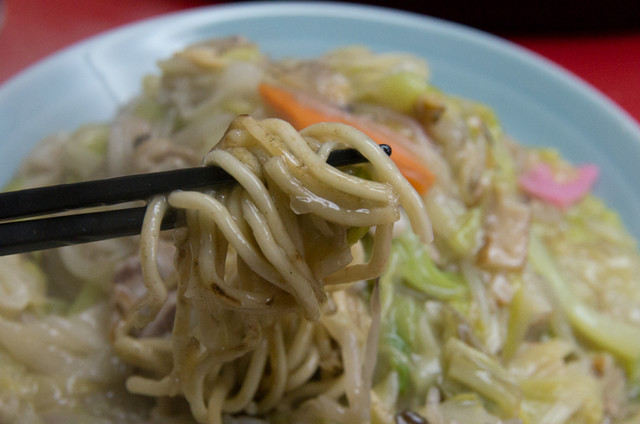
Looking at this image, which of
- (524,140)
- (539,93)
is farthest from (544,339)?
(539,93)

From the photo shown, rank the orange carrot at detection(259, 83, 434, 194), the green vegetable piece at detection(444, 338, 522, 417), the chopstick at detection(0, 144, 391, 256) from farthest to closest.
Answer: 1. the orange carrot at detection(259, 83, 434, 194)
2. the green vegetable piece at detection(444, 338, 522, 417)
3. the chopstick at detection(0, 144, 391, 256)

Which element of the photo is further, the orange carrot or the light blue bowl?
the light blue bowl

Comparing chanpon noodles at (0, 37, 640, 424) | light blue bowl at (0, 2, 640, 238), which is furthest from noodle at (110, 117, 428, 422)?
light blue bowl at (0, 2, 640, 238)

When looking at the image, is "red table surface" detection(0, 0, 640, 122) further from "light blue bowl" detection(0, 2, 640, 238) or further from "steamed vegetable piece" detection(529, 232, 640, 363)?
"steamed vegetable piece" detection(529, 232, 640, 363)

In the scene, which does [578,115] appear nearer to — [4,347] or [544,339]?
[544,339]

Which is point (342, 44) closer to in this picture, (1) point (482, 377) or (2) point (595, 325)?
(2) point (595, 325)

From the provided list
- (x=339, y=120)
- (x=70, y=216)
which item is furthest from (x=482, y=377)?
(x=70, y=216)

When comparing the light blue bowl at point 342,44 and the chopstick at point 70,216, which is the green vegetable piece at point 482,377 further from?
the light blue bowl at point 342,44

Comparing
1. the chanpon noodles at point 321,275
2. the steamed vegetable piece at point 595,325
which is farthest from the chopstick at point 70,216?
the steamed vegetable piece at point 595,325
